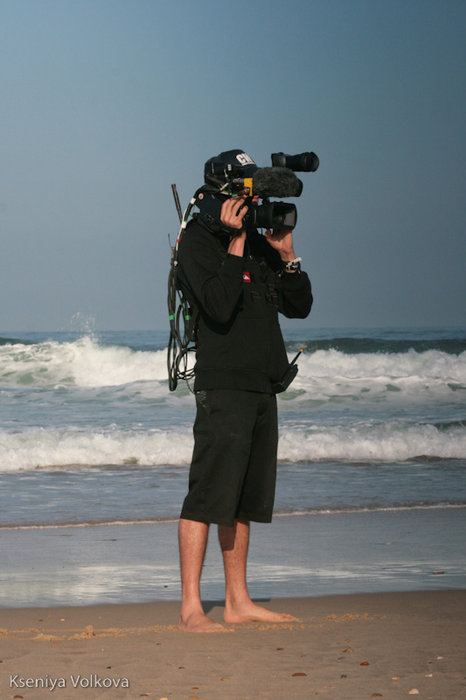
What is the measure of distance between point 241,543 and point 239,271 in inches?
40.0

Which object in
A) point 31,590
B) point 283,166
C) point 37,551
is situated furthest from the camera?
point 37,551

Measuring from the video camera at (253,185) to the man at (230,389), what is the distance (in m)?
0.01

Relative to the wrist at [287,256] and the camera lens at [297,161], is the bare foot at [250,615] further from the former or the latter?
the camera lens at [297,161]

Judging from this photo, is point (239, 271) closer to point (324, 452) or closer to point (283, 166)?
point (283, 166)

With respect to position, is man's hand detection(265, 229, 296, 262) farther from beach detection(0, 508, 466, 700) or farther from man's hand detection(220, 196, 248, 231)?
beach detection(0, 508, 466, 700)

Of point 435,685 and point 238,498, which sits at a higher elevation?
point 238,498

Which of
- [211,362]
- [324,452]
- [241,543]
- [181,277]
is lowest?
[324,452]

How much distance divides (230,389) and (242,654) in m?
0.89

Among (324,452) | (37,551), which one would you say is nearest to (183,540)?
(37,551)

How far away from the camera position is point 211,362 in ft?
11.3

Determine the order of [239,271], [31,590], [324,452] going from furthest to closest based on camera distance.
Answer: [324,452]
[31,590]
[239,271]

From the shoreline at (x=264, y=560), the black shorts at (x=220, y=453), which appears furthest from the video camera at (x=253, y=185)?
the shoreline at (x=264, y=560)

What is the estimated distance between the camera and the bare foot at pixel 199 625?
3.40 meters

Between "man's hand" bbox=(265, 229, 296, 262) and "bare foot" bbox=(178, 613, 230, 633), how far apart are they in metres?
1.32
